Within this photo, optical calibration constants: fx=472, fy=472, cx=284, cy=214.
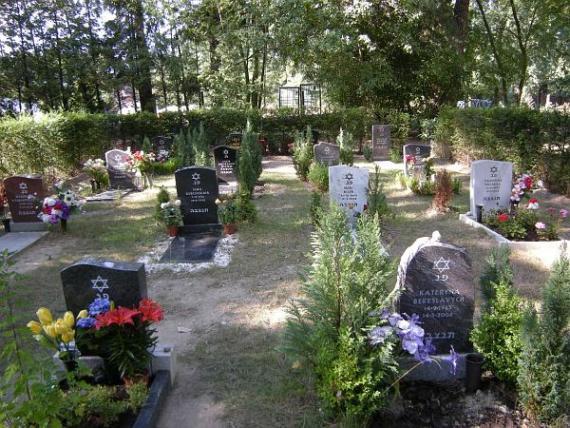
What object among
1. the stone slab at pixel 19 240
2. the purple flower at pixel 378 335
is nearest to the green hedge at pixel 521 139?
the purple flower at pixel 378 335

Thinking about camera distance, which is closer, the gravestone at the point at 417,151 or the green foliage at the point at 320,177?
the green foliage at the point at 320,177

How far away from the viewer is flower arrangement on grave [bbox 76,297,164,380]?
3805mm

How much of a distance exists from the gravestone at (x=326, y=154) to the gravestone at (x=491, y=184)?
5.63 metres

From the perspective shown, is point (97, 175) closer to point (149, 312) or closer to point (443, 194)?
point (443, 194)

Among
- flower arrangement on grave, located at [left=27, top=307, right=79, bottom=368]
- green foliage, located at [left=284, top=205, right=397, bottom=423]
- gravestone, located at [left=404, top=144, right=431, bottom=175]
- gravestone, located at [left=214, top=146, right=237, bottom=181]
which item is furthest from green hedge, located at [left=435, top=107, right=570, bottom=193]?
flower arrangement on grave, located at [left=27, top=307, right=79, bottom=368]

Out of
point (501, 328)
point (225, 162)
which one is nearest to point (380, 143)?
point (225, 162)

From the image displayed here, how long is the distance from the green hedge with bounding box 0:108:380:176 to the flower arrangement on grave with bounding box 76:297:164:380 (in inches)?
453

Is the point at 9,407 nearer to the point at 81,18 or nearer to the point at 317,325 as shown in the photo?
the point at 317,325

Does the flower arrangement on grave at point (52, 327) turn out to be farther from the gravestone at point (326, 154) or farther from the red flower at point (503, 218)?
the gravestone at point (326, 154)

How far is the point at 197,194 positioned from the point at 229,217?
0.76 metres

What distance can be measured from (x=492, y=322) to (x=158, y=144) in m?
15.7

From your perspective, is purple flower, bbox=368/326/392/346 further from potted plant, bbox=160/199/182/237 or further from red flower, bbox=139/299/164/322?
potted plant, bbox=160/199/182/237

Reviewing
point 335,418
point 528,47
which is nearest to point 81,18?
point 528,47

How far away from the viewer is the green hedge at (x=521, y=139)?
454 inches
